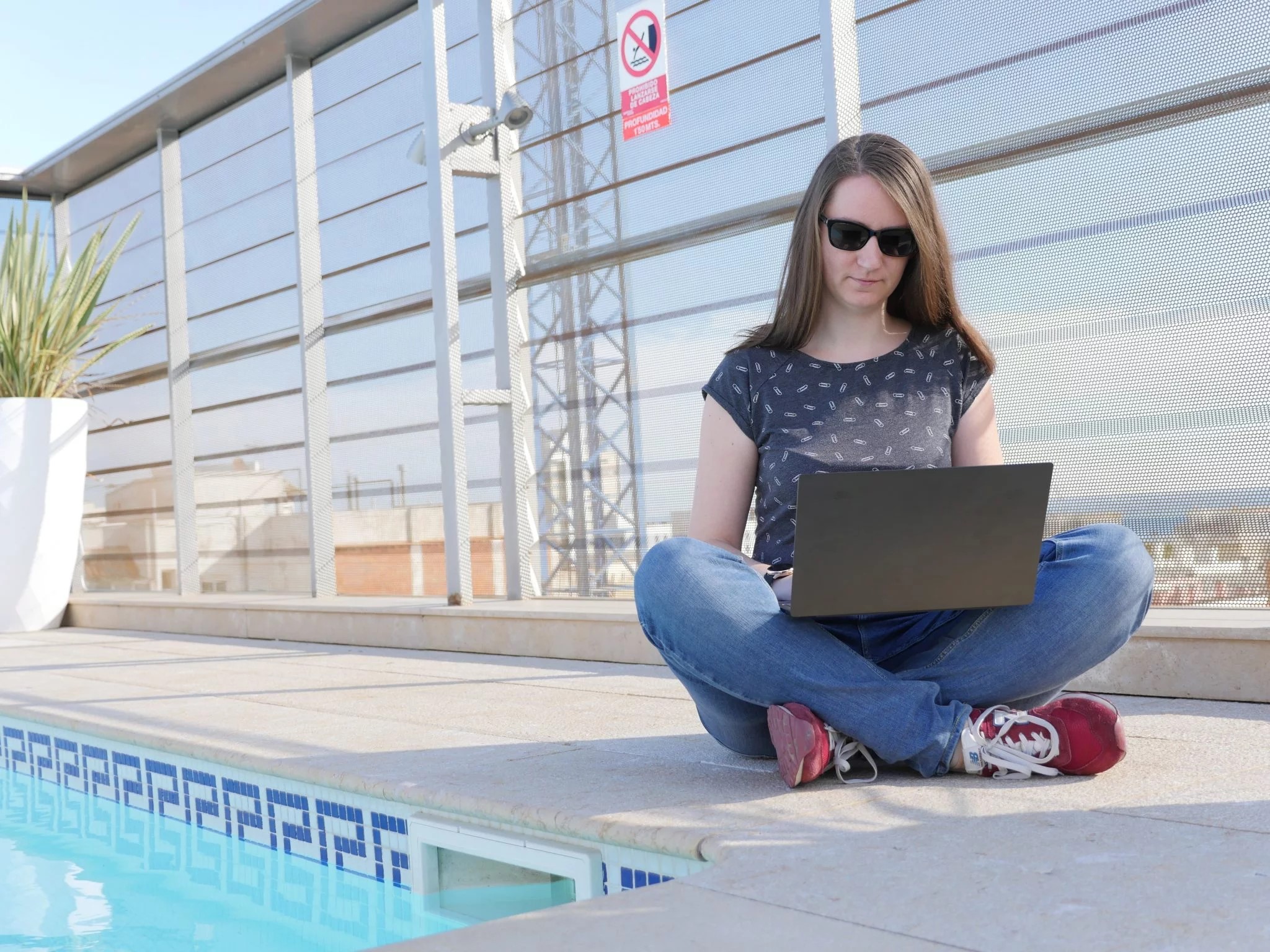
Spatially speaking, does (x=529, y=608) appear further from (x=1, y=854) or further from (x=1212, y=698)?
(x=1212, y=698)

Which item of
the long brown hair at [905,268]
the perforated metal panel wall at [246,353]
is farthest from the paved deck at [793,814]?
the perforated metal panel wall at [246,353]

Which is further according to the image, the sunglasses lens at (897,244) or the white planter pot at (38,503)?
the white planter pot at (38,503)

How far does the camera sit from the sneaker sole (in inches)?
69.8

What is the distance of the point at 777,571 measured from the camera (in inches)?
77.1

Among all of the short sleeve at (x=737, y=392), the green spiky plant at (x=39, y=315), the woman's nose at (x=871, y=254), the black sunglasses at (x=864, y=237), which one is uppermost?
the green spiky plant at (x=39, y=315)

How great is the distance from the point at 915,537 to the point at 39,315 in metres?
6.16

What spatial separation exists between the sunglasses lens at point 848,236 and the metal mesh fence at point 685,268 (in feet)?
4.68

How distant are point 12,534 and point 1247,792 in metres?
6.39

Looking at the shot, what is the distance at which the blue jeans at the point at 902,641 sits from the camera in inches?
70.7

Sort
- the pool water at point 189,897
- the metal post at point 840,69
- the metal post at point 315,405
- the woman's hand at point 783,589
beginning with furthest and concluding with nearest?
1. the metal post at point 315,405
2. the metal post at point 840,69
3. the pool water at point 189,897
4. the woman's hand at point 783,589

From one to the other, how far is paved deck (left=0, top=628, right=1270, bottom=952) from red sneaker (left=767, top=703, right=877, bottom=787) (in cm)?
4

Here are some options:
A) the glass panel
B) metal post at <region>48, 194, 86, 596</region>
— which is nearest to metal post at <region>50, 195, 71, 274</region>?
metal post at <region>48, 194, 86, 596</region>

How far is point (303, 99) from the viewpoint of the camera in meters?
6.37

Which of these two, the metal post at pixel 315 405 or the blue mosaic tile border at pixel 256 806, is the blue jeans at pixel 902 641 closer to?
the blue mosaic tile border at pixel 256 806
